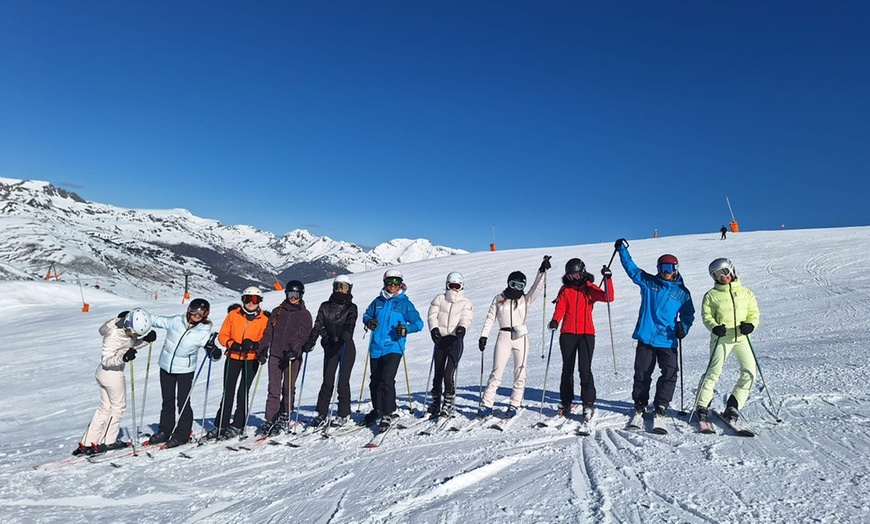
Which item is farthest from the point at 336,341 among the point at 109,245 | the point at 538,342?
the point at 109,245

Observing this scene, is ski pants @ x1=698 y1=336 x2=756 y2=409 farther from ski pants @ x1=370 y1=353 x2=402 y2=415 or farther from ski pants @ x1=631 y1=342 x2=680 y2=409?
ski pants @ x1=370 y1=353 x2=402 y2=415

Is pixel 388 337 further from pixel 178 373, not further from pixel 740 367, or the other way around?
pixel 740 367

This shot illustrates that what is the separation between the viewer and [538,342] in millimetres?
14312

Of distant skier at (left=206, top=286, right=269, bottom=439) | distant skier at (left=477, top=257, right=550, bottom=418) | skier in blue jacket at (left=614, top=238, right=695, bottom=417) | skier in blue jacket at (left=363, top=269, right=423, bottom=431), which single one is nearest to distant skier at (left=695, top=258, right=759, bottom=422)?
skier in blue jacket at (left=614, top=238, right=695, bottom=417)

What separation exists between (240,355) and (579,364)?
188 inches

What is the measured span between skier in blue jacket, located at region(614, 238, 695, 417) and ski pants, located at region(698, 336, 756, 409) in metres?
0.38

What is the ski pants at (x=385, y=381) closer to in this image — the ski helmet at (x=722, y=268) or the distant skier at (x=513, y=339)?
the distant skier at (x=513, y=339)

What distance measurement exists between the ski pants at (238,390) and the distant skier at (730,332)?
19.6 ft

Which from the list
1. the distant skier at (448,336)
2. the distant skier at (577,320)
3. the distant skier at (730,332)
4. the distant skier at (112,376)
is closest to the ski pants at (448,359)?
the distant skier at (448,336)

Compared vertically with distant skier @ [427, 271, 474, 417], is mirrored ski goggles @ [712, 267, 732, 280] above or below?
above

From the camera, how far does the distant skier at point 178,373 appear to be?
7.25 metres

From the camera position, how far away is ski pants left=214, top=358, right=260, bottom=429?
7375 mm

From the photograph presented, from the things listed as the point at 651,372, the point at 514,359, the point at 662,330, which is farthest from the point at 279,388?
the point at 662,330

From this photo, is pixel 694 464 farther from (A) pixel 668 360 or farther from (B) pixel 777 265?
(B) pixel 777 265
